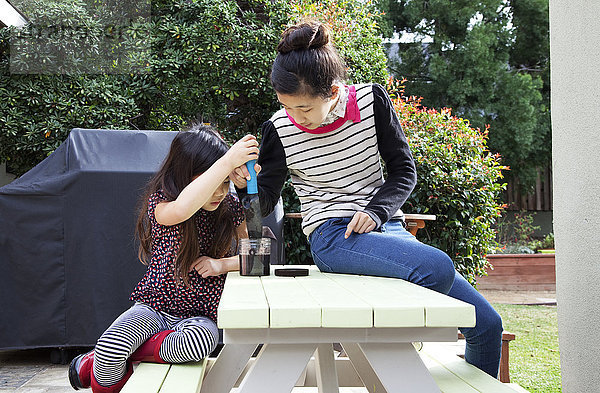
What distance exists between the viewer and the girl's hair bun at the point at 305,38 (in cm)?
203

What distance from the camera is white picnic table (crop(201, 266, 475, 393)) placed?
1219 mm

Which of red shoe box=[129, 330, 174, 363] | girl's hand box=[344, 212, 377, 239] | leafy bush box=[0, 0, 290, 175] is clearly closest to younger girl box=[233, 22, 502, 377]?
girl's hand box=[344, 212, 377, 239]

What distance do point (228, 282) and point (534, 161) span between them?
33.3ft

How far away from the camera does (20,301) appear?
→ 358 cm

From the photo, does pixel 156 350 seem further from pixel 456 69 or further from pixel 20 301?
pixel 456 69

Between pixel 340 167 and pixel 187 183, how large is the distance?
0.58 metres

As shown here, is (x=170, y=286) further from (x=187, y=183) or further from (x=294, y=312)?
(x=294, y=312)

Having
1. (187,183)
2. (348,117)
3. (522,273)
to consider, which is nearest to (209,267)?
(187,183)

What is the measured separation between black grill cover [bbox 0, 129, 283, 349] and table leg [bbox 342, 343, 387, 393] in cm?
188

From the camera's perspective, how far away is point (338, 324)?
1.22m

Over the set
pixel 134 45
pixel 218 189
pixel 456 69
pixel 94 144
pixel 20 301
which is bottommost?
pixel 20 301

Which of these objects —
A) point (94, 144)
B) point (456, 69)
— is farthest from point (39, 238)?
point (456, 69)

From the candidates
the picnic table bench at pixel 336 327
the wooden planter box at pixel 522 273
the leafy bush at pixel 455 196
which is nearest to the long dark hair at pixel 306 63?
the picnic table bench at pixel 336 327

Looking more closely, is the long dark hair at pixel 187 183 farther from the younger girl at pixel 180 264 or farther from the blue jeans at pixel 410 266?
the blue jeans at pixel 410 266
